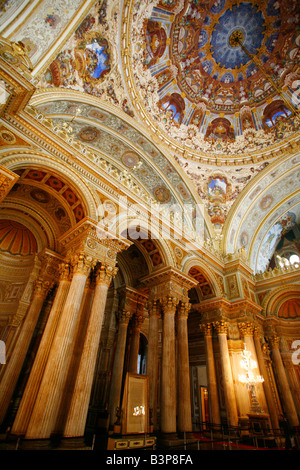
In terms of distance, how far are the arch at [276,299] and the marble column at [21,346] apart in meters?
13.2

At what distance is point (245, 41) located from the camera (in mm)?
16281

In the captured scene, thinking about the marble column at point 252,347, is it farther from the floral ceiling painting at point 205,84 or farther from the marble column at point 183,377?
the floral ceiling painting at point 205,84

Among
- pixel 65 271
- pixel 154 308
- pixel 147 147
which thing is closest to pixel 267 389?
pixel 154 308

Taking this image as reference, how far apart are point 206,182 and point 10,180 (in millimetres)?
13140

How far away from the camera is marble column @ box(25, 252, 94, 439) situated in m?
5.95

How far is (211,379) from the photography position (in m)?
12.1

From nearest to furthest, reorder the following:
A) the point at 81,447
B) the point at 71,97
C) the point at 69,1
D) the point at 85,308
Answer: the point at 81,447 → the point at 69,1 → the point at 85,308 → the point at 71,97

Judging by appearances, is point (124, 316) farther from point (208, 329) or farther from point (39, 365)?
point (39, 365)

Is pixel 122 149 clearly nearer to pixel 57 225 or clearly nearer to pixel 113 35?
pixel 113 35

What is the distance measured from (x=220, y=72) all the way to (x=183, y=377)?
62.7 ft

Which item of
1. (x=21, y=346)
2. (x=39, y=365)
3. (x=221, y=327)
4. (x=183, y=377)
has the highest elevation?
(x=221, y=327)

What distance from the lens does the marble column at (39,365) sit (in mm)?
6754

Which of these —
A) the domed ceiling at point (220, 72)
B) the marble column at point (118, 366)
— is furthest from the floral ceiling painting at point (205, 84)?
the marble column at point (118, 366)
